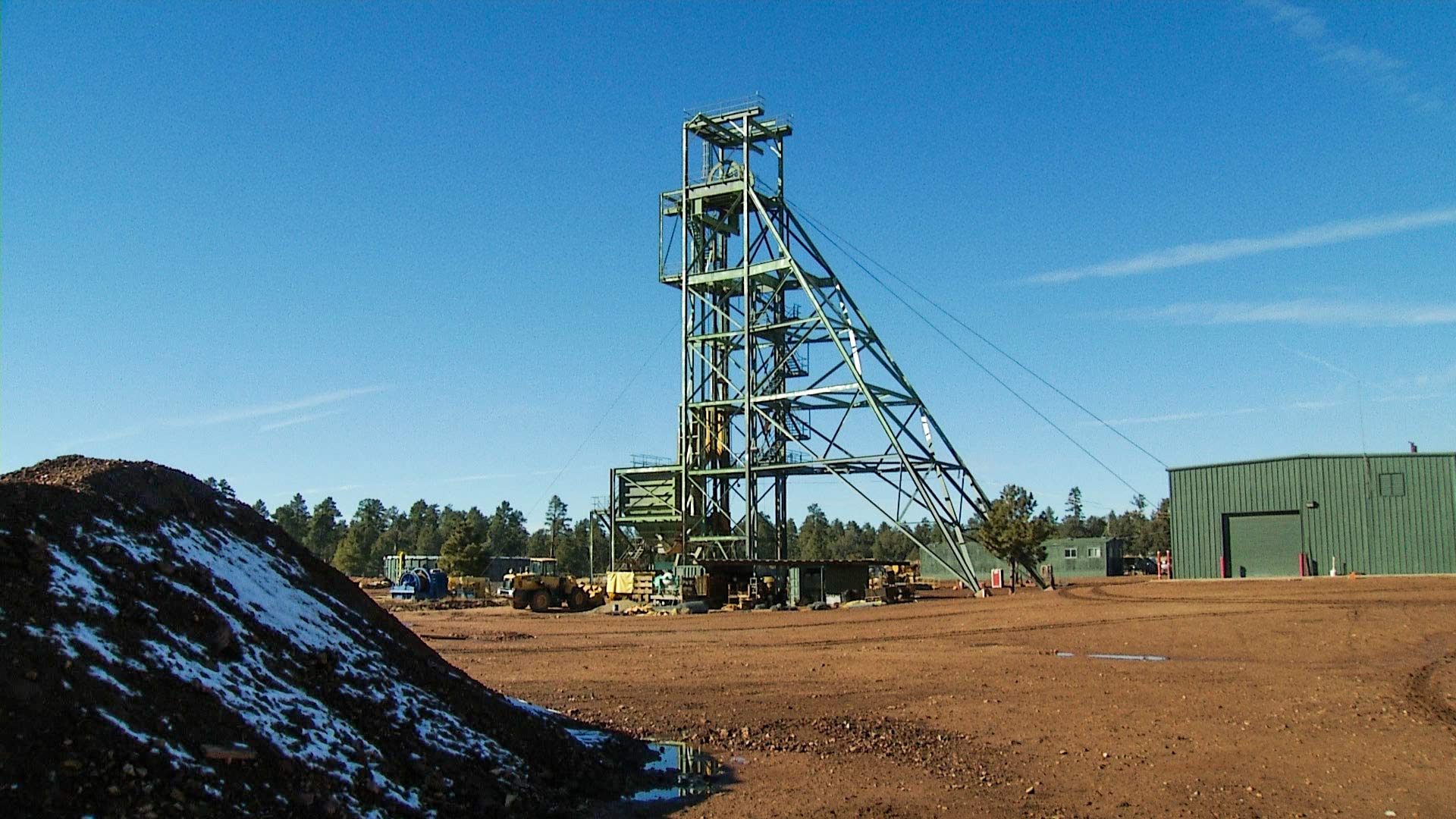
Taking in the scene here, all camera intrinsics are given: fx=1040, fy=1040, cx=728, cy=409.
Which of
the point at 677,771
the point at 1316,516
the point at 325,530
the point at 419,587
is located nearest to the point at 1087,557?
the point at 1316,516

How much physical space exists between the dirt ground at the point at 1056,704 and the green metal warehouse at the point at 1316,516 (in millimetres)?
7462

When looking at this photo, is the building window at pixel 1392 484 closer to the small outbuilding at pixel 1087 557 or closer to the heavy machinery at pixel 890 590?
the heavy machinery at pixel 890 590

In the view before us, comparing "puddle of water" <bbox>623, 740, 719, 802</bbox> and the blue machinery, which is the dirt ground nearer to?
"puddle of water" <bbox>623, 740, 719, 802</bbox>

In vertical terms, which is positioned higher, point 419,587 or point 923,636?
point 923,636

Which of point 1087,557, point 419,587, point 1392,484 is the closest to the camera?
point 1392,484

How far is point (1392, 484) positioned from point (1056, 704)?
28897 millimetres

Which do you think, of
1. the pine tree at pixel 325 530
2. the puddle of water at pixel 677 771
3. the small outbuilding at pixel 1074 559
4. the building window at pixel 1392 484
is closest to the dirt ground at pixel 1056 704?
the puddle of water at pixel 677 771

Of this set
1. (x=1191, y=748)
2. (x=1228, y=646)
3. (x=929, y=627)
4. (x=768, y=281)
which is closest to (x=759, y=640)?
(x=929, y=627)

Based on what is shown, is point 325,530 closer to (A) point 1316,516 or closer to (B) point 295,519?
(B) point 295,519

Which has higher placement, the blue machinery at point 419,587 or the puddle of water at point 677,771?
the puddle of water at point 677,771

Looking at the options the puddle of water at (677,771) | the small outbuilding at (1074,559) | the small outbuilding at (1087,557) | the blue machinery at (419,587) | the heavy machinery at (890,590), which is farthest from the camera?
the small outbuilding at (1087,557)

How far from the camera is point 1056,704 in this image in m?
14.4

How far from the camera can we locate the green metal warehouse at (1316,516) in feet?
117

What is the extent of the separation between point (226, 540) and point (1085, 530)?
5009 inches
